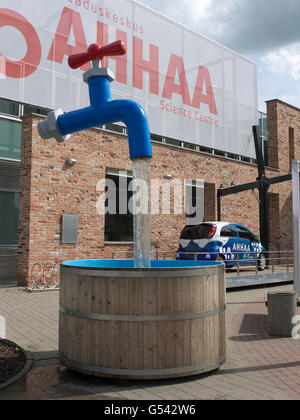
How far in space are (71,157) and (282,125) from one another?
591 inches

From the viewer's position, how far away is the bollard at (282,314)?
22.7 feet

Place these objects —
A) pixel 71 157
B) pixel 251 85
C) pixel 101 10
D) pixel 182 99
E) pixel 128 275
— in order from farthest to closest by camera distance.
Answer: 1. pixel 251 85
2. pixel 182 99
3. pixel 101 10
4. pixel 71 157
5. pixel 128 275

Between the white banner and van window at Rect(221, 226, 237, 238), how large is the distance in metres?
5.71

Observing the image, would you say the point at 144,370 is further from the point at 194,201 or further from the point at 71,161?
→ the point at 194,201

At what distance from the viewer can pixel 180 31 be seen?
19234 mm

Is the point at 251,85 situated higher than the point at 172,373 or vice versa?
the point at 251,85

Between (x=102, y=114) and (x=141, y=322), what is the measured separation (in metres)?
2.34

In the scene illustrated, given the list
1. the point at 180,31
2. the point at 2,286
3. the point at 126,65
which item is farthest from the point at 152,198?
the point at 180,31

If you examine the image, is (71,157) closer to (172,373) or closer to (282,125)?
(172,373)

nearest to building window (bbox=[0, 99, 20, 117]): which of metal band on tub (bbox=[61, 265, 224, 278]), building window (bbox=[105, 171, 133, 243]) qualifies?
building window (bbox=[105, 171, 133, 243])

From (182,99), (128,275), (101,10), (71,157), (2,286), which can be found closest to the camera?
(128,275)

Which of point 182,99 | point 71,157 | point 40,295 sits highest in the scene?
point 182,99

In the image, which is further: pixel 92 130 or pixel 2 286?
pixel 92 130

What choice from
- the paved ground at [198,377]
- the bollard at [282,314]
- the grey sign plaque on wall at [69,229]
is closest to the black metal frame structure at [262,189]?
the grey sign plaque on wall at [69,229]
